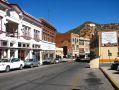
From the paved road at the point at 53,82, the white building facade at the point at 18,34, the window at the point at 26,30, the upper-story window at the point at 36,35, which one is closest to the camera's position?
the paved road at the point at 53,82

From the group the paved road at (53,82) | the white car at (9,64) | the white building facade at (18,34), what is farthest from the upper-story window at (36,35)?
the paved road at (53,82)

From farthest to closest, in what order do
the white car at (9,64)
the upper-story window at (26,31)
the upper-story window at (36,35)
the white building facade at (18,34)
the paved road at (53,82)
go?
the upper-story window at (36,35)
the upper-story window at (26,31)
the white building facade at (18,34)
the white car at (9,64)
the paved road at (53,82)

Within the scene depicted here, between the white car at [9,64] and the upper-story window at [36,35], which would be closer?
the white car at [9,64]

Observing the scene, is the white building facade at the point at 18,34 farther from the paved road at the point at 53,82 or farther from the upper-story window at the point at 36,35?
the paved road at the point at 53,82

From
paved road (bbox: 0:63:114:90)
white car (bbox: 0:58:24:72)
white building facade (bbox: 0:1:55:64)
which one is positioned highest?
white building facade (bbox: 0:1:55:64)

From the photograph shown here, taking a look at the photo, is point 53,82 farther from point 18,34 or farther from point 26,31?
point 26,31

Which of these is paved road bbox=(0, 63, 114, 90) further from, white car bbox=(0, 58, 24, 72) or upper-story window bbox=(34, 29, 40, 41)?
upper-story window bbox=(34, 29, 40, 41)

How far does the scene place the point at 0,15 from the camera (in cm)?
4078

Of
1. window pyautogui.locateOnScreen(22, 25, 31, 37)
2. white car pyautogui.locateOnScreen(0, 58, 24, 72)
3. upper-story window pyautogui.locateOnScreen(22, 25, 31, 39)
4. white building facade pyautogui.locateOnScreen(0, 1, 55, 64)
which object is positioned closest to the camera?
white car pyautogui.locateOnScreen(0, 58, 24, 72)

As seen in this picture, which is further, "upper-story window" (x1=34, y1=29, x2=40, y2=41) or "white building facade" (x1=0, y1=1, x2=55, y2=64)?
"upper-story window" (x1=34, y1=29, x2=40, y2=41)

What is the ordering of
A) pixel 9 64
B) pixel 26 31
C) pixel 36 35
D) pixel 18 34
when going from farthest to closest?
pixel 36 35 < pixel 26 31 < pixel 18 34 < pixel 9 64

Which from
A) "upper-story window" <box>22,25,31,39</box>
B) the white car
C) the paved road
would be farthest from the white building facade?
the paved road

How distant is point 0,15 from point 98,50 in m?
39.3

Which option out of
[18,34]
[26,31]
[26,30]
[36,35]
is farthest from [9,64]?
[36,35]
